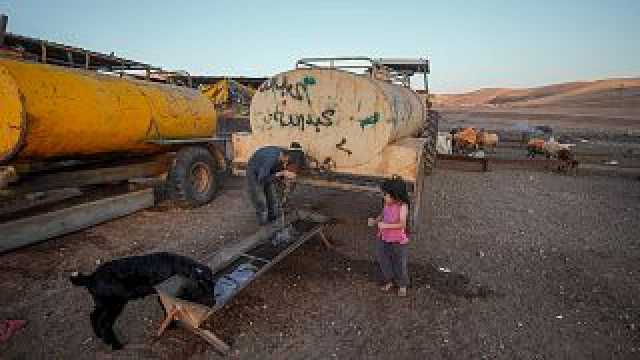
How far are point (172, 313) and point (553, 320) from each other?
4.00m

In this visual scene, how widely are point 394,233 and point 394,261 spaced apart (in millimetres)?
411

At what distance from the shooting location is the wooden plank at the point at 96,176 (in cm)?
669

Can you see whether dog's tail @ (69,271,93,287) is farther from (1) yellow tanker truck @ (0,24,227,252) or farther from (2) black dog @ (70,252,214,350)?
(1) yellow tanker truck @ (0,24,227,252)

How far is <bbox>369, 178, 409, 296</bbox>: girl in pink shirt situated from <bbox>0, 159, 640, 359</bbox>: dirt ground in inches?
10.4

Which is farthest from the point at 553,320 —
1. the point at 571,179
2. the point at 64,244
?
the point at 571,179

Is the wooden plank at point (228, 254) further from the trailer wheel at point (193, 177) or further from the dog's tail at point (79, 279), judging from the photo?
the trailer wheel at point (193, 177)

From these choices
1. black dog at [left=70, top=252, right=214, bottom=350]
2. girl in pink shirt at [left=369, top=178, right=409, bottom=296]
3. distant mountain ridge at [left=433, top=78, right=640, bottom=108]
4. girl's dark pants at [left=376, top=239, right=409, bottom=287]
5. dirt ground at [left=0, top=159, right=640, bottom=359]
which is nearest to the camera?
black dog at [left=70, top=252, right=214, bottom=350]

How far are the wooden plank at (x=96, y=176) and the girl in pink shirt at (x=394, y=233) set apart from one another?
5160 mm

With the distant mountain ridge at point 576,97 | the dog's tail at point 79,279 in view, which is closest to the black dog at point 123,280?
the dog's tail at point 79,279

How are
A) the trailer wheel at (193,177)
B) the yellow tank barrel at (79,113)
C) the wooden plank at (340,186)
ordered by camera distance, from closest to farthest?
the yellow tank barrel at (79,113), the wooden plank at (340,186), the trailer wheel at (193,177)

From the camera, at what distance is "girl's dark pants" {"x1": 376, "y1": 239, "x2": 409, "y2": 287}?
5.21 meters

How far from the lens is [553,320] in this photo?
4.76 metres

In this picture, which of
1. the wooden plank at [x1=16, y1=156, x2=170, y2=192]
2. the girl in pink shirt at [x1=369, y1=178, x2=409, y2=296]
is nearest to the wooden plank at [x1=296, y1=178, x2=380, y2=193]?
the girl in pink shirt at [x1=369, y1=178, x2=409, y2=296]

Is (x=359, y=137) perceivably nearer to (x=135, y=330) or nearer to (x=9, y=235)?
(x=135, y=330)
